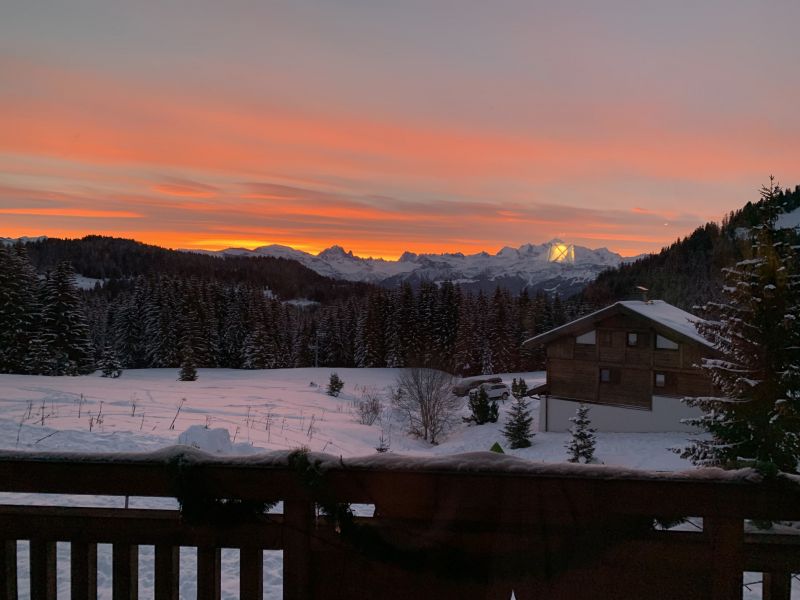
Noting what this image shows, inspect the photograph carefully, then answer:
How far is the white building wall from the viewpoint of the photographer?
25.6 meters

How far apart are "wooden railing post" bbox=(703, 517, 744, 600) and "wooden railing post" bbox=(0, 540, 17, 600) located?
2.53m

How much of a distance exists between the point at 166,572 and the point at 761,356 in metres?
14.0

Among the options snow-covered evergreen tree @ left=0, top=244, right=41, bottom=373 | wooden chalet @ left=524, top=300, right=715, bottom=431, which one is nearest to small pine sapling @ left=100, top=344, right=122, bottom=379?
snow-covered evergreen tree @ left=0, top=244, right=41, bottom=373

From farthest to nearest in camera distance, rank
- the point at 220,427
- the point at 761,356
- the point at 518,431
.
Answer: the point at 518,431 → the point at 220,427 → the point at 761,356

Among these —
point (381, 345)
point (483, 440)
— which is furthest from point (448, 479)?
point (381, 345)

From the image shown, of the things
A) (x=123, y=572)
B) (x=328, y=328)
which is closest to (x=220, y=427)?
(x=123, y=572)

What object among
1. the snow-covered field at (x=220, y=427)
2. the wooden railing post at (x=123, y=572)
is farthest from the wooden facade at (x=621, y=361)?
the wooden railing post at (x=123, y=572)

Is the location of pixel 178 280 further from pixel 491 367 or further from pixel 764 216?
pixel 764 216

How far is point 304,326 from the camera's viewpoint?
6988cm

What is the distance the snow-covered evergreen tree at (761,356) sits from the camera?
1184 centimetres

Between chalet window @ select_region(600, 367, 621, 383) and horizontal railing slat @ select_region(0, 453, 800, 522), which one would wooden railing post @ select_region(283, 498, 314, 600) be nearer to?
horizontal railing slat @ select_region(0, 453, 800, 522)

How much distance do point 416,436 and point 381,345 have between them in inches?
1275

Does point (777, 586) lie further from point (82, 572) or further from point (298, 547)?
point (82, 572)

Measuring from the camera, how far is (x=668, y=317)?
26.6 metres
